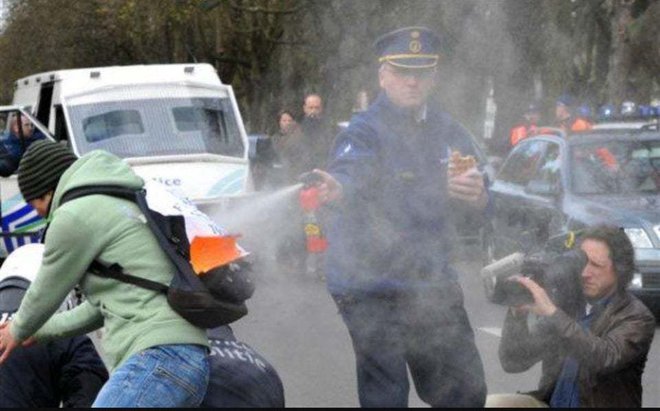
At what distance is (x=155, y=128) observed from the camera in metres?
14.5

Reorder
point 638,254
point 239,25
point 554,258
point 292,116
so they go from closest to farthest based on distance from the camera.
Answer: point 554,258
point 638,254
point 292,116
point 239,25

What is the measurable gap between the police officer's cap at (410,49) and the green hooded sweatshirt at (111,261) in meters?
1.18

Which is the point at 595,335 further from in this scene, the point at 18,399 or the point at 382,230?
the point at 18,399

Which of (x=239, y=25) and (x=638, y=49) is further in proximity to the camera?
(x=239, y=25)

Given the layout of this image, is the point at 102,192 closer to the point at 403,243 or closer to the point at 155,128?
the point at 403,243

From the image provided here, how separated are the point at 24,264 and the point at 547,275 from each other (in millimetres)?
1690

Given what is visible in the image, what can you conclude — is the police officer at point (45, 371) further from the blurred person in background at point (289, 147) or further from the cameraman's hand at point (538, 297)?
the blurred person in background at point (289, 147)

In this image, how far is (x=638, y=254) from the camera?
10438 mm

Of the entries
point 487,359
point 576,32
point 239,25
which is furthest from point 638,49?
point 239,25

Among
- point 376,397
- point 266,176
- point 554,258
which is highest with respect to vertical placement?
point 554,258

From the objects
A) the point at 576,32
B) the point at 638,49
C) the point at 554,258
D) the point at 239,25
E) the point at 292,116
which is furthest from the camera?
the point at 239,25

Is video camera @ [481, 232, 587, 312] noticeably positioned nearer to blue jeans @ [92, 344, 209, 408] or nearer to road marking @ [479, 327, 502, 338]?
blue jeans @ [92, 344, 209, 408]

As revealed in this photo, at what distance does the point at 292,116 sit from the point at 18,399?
28.3 ft

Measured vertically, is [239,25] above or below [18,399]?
below
